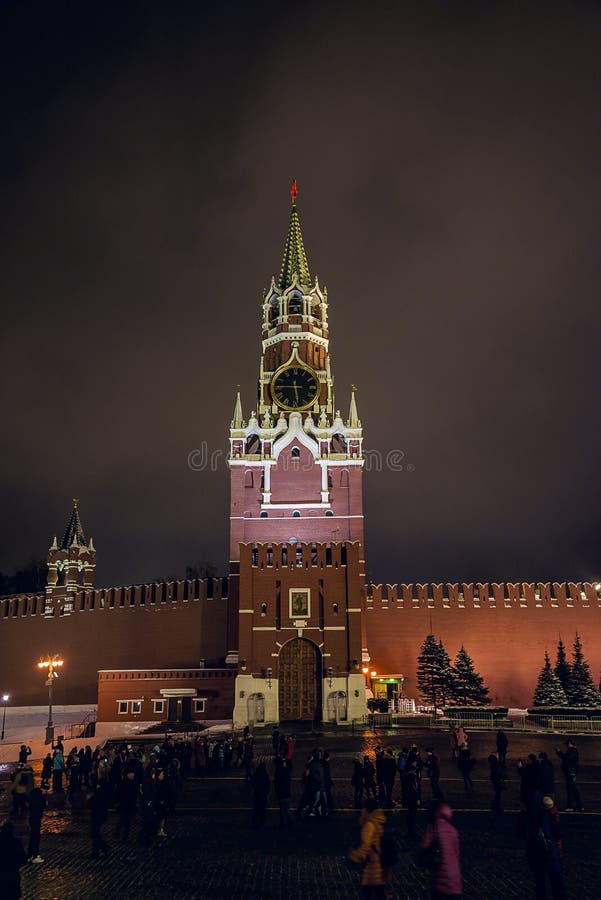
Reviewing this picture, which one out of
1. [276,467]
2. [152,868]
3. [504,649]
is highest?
[276,467]

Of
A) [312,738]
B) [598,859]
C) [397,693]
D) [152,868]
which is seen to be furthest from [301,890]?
[397,693]

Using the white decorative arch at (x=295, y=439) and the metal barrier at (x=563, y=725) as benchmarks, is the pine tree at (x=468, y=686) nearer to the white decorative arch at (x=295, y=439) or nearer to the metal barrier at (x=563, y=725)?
the metal barrier at (x=563, y=725)

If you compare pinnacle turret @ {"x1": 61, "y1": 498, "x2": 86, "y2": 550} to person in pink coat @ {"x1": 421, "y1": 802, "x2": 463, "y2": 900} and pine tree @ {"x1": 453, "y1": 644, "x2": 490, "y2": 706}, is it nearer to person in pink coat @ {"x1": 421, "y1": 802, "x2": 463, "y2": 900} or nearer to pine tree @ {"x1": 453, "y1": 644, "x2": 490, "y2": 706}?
pine tree @ {"x1": 453, "y1": 644, "x2": 490, "y2": 706}

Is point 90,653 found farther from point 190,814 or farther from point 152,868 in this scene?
point 152,868

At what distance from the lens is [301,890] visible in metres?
9.29

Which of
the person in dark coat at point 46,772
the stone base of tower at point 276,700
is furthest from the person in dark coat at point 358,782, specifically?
the stone base of tower at point 276,700

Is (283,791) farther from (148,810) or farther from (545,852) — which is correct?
(545,852)

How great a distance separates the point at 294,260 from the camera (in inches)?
2195

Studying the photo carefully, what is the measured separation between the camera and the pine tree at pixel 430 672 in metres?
36.2

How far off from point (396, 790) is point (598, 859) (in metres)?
6.25

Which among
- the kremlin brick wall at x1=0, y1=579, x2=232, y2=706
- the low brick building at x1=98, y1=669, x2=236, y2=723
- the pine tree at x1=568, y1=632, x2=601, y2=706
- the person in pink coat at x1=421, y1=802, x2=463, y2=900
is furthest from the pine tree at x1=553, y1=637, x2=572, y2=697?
the person in pink coat at x1=421, y1=802, x2=463, y2=900

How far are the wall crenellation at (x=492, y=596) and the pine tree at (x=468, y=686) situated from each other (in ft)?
16.6

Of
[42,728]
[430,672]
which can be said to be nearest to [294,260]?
[430,672]

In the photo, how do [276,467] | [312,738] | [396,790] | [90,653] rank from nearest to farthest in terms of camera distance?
[396,790], [312,738], [90,653], [276,467]
